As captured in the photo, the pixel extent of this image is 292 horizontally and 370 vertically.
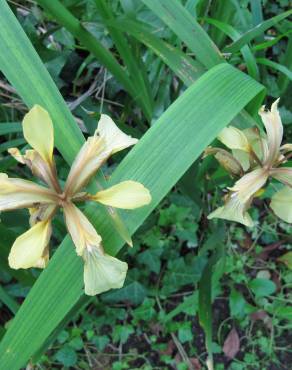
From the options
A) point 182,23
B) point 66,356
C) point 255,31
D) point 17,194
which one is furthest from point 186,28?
point 66,356

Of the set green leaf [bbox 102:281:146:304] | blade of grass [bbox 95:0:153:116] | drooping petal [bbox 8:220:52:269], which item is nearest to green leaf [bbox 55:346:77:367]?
green leaf [bbox 102:281:146:304]

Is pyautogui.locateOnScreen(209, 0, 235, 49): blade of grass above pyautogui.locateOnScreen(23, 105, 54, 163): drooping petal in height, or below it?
below

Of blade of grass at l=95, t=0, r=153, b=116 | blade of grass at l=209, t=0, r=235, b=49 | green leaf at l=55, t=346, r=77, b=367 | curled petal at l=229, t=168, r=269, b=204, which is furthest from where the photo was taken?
green leaf at l=55, t=346, r=77, b=367

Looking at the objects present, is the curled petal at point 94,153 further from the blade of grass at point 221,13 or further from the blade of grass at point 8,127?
the blade of grass at point 221,13

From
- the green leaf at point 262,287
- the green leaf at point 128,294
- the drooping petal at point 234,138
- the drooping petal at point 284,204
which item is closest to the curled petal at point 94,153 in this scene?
the drooping petal at point 234,138

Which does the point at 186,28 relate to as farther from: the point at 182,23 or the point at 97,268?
the point at 97,268

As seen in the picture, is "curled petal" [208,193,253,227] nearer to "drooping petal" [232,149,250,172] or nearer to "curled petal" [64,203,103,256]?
"drooping petal" [232,149,250,172]

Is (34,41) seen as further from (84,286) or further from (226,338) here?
(226,338)

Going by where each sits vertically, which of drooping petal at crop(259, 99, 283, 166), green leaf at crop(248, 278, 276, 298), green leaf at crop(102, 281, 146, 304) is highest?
drooping petal at crop(259, 99, 283, 166)
